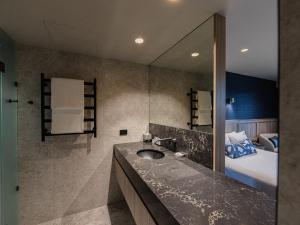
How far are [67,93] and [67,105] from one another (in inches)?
6.0

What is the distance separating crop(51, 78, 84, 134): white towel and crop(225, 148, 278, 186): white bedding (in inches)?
88.6

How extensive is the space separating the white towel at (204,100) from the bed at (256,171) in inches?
41.0

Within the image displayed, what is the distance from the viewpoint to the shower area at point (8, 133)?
1.54m

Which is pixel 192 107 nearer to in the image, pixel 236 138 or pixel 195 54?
pixel 195 54

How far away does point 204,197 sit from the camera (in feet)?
3.08

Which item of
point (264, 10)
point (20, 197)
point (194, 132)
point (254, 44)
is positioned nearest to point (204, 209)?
point (194, 132)

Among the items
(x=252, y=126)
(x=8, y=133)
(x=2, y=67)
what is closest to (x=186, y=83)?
(x=2, y=67)

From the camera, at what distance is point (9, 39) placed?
1.67 m

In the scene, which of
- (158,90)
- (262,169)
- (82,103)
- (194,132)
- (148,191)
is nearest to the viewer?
(148,191)

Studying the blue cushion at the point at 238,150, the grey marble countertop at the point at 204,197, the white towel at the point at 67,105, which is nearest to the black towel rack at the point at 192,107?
the grey marble countertop at the point at 204,197

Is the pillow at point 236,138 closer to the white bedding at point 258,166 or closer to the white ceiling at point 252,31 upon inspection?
the white bedding at point 258,166

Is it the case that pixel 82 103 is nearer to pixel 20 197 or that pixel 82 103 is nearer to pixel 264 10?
pixel 20 197

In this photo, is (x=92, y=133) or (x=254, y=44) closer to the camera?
(x=254, y=44)

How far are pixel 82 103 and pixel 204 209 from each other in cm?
179
